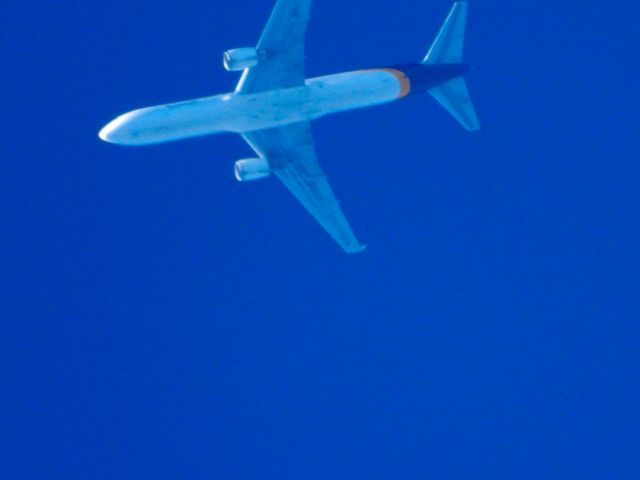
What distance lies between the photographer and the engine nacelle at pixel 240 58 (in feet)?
108

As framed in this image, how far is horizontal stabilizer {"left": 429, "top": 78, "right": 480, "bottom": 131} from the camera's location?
129 ft

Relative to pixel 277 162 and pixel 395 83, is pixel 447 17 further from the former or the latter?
pixel 277 162

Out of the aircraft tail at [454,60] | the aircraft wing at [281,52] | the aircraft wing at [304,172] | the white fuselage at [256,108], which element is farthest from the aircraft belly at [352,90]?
the aircraft tail at [454,60]

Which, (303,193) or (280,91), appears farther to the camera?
(303,193)

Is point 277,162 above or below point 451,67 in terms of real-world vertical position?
below

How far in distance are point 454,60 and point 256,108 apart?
1114 centimetres

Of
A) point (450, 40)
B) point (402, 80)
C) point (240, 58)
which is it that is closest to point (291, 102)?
point (240, 58)

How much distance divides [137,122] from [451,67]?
15.7m

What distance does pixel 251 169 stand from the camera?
114 ft

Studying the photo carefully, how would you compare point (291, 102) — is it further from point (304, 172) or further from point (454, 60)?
point (454, 60)

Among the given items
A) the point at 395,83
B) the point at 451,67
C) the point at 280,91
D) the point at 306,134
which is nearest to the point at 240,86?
the point at 280,91

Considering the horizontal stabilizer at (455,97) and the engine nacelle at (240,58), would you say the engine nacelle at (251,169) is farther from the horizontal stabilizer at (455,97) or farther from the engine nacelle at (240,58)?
the horizontal stabilizer at (455,97)

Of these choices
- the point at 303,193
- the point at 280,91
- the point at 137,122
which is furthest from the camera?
the point at 303,193

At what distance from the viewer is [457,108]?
129 ft
